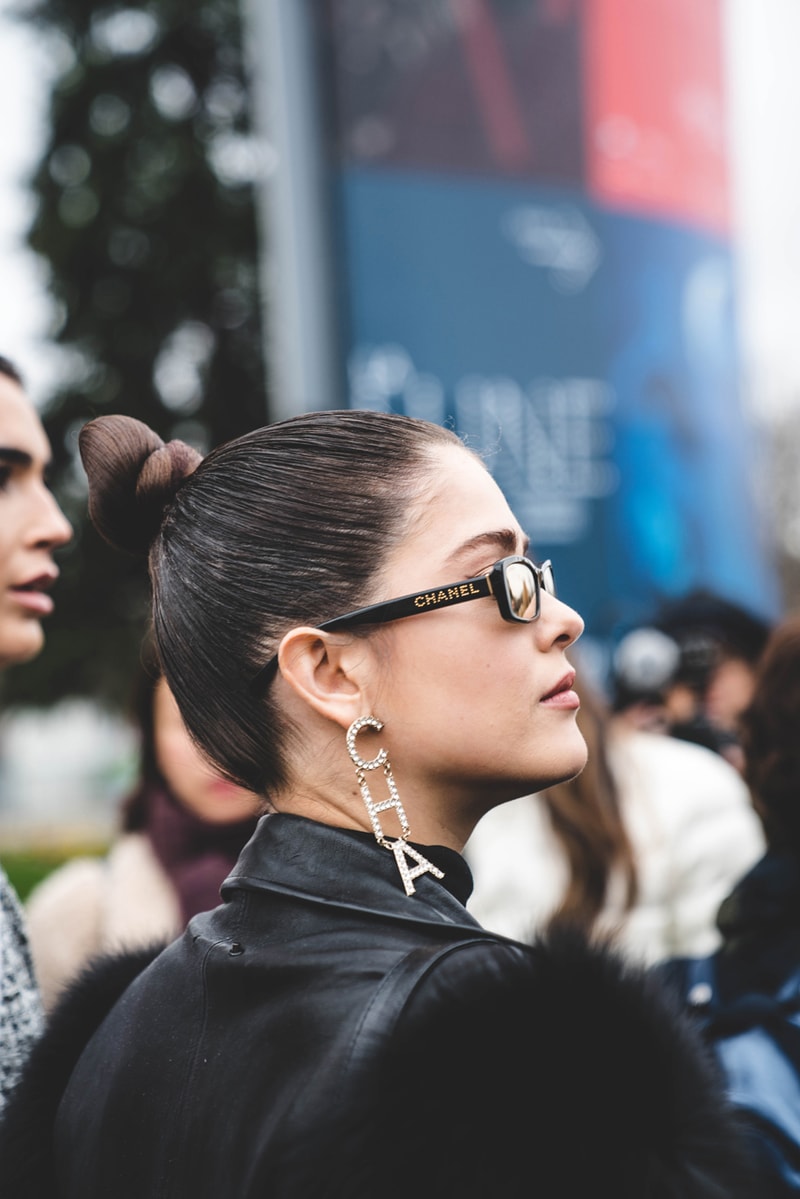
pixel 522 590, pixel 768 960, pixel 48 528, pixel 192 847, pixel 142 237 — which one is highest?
pixel 522 590

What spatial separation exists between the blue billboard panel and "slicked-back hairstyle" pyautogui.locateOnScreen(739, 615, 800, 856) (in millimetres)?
2237

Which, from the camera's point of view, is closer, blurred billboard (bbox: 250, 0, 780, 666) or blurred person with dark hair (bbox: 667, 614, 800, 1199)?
blurred person with dark hair (bbox: 667, 614, 800, 1199)

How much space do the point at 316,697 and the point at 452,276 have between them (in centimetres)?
448

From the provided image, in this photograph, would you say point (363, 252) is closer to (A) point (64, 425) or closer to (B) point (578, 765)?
(B) point (578, 765)

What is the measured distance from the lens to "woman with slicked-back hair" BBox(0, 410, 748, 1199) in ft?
3.91

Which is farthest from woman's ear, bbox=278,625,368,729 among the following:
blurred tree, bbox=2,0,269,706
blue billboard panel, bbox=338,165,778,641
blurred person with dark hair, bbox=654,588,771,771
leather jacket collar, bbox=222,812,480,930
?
blurred tree, bbox=2,0,269,706

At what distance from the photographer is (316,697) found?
1451 mm

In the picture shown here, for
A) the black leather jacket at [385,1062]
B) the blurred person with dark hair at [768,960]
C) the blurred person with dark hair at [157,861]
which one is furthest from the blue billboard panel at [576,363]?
the black leather jacket at [385,1062]

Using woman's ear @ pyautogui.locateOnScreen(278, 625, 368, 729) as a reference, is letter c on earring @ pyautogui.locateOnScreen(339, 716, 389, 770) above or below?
below

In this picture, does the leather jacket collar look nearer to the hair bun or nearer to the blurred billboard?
the hair bun

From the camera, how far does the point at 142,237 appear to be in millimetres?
13969

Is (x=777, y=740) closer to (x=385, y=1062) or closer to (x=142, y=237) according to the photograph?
(x=385, y=1062)

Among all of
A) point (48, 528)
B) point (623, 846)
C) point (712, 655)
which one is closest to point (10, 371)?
point (48, 528)

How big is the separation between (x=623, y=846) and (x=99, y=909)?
1.29m
